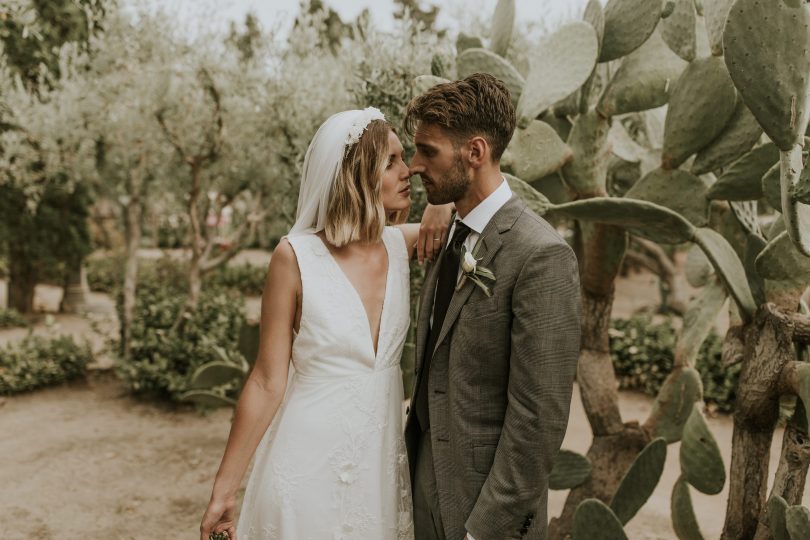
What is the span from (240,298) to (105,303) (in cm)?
642

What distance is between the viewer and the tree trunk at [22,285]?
11078 millimetres

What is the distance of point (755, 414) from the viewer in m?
2.42

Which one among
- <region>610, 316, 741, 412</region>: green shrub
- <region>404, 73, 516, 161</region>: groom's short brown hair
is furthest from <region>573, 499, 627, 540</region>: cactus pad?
<region>610, 316, 741, 412</region>: green shrub

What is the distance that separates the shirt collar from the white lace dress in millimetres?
424

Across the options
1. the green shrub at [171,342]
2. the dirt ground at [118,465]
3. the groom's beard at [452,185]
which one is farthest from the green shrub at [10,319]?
the groom's beard at [452,185]

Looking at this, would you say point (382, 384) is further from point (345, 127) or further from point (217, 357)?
point (217, 357)

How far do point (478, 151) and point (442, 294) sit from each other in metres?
0.41

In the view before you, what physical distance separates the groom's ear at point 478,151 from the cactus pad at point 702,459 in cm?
159

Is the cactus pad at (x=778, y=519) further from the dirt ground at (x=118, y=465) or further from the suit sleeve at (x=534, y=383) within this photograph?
the dirt ground at (x=118, y=465)

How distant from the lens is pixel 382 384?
6.79ft

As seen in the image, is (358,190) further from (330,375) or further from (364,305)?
(330,375)

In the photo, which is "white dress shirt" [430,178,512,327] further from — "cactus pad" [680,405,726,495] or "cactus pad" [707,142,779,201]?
"cactus pad" [680,405,726,495]

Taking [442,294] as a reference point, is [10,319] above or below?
below

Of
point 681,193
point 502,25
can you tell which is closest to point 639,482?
point 681,193
